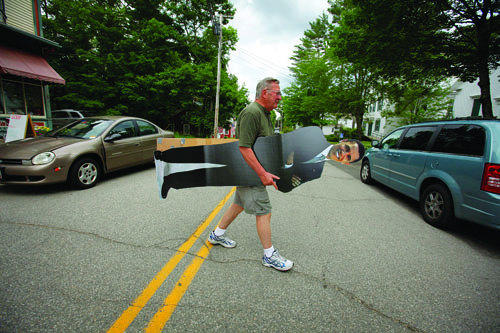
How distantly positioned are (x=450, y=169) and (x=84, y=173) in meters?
6.83

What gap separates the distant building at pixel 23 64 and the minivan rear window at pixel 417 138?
501 inches

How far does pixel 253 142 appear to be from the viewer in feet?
7.13

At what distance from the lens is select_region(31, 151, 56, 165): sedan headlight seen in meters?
4.14

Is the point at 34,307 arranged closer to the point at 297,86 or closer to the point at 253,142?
the point at 253,142

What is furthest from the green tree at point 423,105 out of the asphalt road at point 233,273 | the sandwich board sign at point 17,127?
the sandwich board sign at point 17,127

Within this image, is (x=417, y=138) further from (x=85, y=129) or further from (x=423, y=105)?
(x=423, y=105)

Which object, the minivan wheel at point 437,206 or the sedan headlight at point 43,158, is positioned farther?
the sedan headlight at point 43,158

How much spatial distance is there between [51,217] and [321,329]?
3908mm

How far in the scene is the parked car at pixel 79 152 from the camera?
4.14 meters

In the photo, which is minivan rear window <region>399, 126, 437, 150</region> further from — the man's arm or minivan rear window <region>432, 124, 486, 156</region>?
the man's arm

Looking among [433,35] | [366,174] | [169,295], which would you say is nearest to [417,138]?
[366,174]

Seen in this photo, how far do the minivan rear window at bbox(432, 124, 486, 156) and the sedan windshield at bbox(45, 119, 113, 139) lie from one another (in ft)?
23.0

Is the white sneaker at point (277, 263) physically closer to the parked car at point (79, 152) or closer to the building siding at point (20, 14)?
the parked car at point (79, 152)

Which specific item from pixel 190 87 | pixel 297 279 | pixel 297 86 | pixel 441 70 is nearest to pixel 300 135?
pixel 297 279
